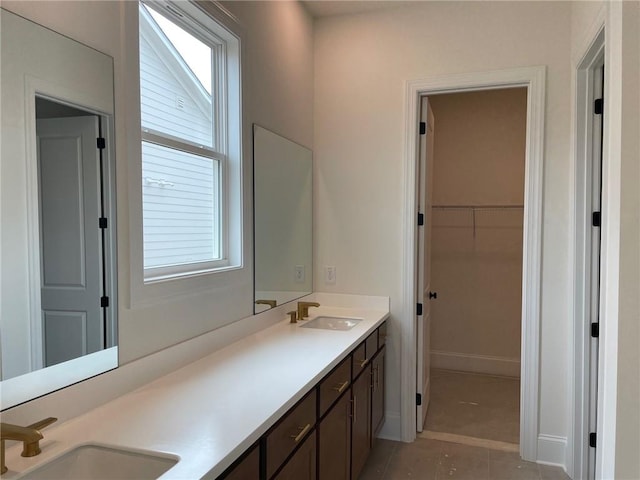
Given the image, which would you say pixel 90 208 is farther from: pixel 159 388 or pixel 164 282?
pixel 159 388

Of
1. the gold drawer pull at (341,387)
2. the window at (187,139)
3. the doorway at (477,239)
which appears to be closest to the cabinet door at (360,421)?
the gold drawer pull at (341,387)

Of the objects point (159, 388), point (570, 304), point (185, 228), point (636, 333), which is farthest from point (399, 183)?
point (159, 388)

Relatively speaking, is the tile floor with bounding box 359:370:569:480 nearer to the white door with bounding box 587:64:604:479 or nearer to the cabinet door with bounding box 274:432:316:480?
the white door with bounding box 587:64:604:479

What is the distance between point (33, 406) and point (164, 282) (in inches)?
25.0

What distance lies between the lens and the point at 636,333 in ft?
4.90

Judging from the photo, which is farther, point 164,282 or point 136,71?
point 164,282

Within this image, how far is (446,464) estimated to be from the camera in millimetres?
2744

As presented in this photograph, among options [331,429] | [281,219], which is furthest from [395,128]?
[331,429]

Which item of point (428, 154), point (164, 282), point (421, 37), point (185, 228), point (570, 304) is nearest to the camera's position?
point (164, 282)

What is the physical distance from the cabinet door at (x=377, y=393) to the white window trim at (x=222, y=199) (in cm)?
105

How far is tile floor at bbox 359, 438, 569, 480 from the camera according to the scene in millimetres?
2625

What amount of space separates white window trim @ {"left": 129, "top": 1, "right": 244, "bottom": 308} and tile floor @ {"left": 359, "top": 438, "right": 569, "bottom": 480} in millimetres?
1494

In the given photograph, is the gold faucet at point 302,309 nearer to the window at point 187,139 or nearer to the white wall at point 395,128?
the white wall at point 395,128

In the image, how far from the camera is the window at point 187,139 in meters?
1.80
